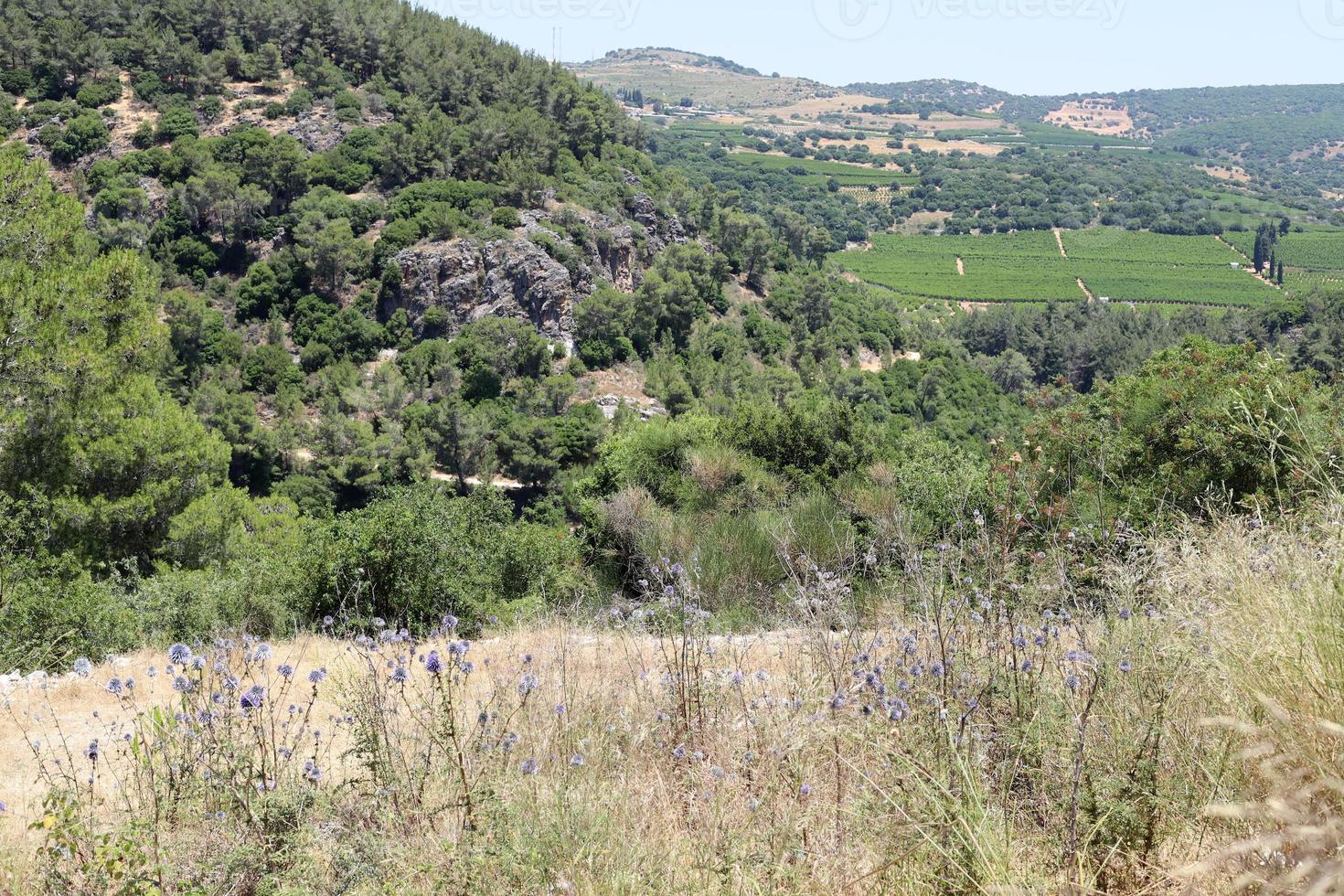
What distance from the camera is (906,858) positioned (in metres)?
2.18

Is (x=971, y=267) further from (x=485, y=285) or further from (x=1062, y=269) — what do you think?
(x=485, y=285)

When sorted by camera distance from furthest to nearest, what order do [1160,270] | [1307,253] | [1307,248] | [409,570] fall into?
[1307,248], [1307,253], [1160,270], [409,570]

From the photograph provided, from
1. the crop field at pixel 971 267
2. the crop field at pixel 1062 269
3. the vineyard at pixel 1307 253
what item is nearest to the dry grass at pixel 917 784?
the crop field at pixel 1062 269

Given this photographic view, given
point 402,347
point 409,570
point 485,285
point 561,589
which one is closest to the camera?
point 409,570

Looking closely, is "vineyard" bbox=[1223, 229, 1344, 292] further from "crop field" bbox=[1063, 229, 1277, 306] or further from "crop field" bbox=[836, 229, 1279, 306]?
"crop field" bbox=[836, 229, 1279, 306]

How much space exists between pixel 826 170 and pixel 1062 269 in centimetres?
5164

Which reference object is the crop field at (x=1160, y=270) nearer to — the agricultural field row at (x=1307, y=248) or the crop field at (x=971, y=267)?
the agricultural field row at (x=1307, y=248)

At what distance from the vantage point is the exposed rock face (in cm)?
3991

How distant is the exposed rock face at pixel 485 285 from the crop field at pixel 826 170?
90.0 meters

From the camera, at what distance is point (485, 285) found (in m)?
40.4

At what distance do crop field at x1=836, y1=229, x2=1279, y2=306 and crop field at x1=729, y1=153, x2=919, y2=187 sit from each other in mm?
22465

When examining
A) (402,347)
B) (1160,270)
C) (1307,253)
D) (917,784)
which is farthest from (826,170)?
(917,784)

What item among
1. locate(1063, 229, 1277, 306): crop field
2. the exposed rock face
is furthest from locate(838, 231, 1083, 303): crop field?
the exposed rock face

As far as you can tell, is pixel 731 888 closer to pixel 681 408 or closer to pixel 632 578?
pixel 632 578
